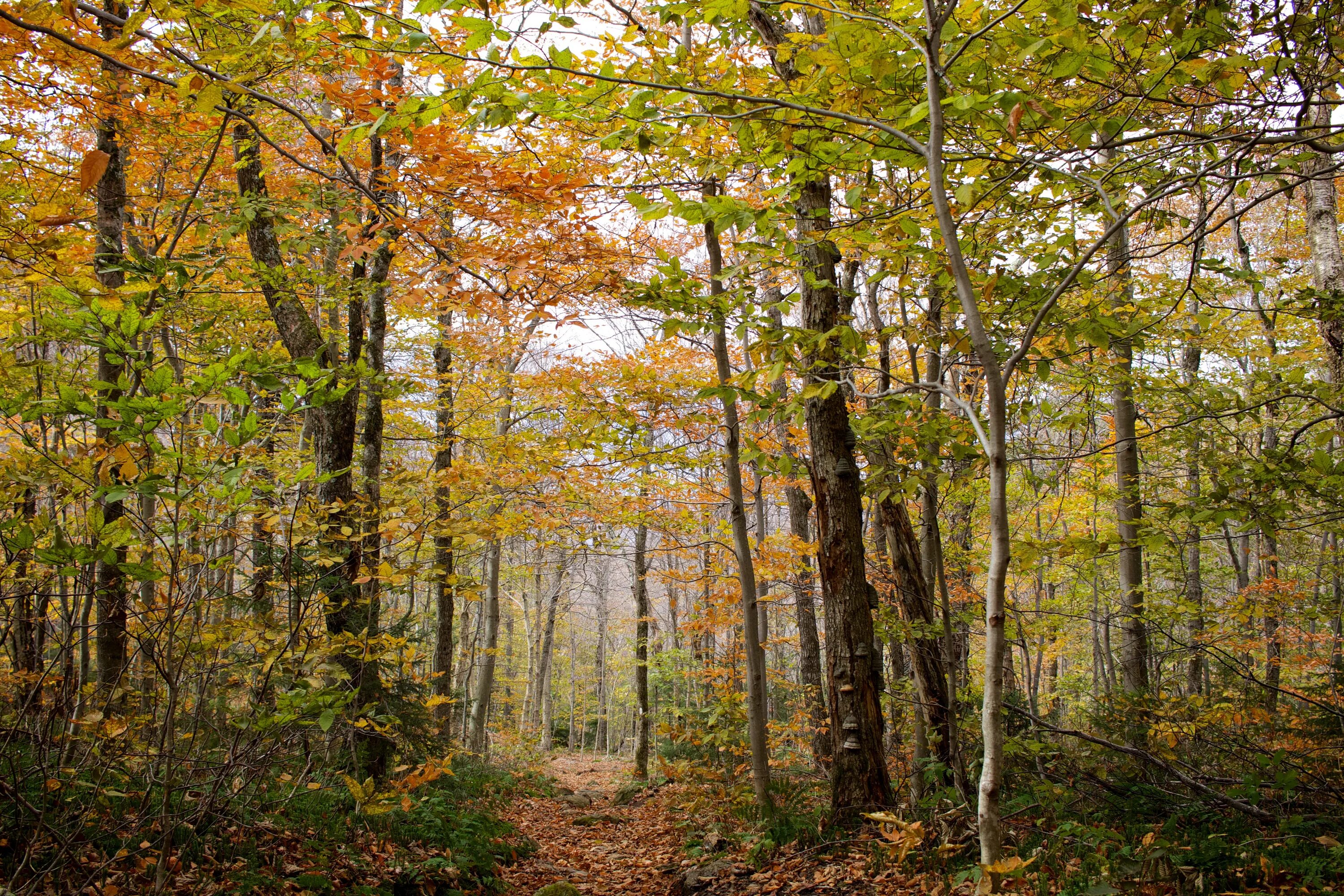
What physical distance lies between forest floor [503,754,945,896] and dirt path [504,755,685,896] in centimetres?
2

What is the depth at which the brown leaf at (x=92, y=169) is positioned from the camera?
2332 mm

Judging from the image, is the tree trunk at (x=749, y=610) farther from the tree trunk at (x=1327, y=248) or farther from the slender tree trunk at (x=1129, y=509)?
the tree trunk at (x=1327, y=248)

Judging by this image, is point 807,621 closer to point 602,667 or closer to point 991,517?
point 991,517

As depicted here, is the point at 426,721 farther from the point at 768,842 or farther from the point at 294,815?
the point at 768,842

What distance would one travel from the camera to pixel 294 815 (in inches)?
191

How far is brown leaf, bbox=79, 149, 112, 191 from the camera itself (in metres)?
2.33

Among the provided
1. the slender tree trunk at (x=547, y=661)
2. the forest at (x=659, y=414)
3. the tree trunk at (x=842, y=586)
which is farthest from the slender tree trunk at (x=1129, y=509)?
the slender tree trunk at (x=547, y=661)

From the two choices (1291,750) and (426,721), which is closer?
(1291,750)

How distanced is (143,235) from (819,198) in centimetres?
663

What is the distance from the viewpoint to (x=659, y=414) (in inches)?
303

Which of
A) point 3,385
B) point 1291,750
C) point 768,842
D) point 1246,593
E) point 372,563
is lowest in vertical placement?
point 768,842

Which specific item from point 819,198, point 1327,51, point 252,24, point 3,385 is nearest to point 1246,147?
point 1327,51

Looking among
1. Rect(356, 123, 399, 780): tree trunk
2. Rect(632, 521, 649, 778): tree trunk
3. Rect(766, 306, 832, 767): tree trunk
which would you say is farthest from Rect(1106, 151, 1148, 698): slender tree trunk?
Rect(632, 521, 649, 778): tree trunk

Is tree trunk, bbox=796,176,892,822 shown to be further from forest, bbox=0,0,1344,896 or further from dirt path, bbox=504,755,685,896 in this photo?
dirt path, bbox=504,755,685,896
